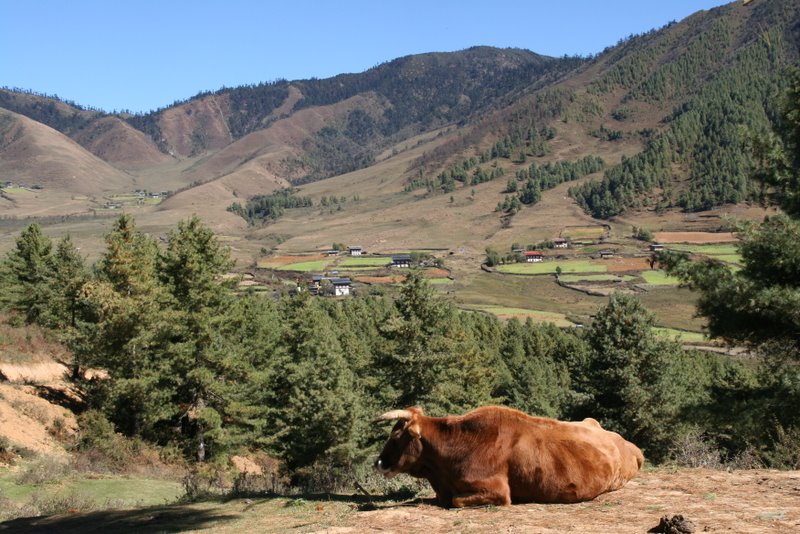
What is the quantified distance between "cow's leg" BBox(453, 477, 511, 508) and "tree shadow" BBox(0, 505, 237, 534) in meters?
4.31

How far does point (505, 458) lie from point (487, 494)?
1.89 feet

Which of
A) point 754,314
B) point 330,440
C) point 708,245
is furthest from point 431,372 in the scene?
point 708,245

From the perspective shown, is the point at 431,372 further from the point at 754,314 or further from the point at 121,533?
the point at 121,533

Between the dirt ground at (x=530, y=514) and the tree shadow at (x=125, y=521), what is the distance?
18 mm

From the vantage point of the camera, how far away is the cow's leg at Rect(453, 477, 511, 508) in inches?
359

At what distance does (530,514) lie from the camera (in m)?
8.50

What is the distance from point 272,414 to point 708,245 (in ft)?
465

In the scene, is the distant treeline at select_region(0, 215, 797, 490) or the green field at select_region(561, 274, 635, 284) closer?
the distant treeline at select_region(0, 215, 797, 490)

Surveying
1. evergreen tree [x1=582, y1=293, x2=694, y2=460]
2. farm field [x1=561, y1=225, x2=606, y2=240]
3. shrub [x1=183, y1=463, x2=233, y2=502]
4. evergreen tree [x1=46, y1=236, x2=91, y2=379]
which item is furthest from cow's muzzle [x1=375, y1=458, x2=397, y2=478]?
farm field [x1=561, y1=225, x2=606, y2=240]

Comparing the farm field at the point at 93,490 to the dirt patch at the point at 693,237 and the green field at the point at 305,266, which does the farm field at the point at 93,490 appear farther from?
the dirt patch at the point at 693,237

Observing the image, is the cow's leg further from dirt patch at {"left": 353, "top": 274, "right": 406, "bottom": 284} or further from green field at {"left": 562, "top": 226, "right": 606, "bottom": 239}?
green field at {"left": 562, "top": 226, "right": 606, "bottom": 239}

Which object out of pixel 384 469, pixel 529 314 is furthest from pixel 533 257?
pixel 384 469

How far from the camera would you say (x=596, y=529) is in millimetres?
7562

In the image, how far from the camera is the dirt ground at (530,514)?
25.3ft
